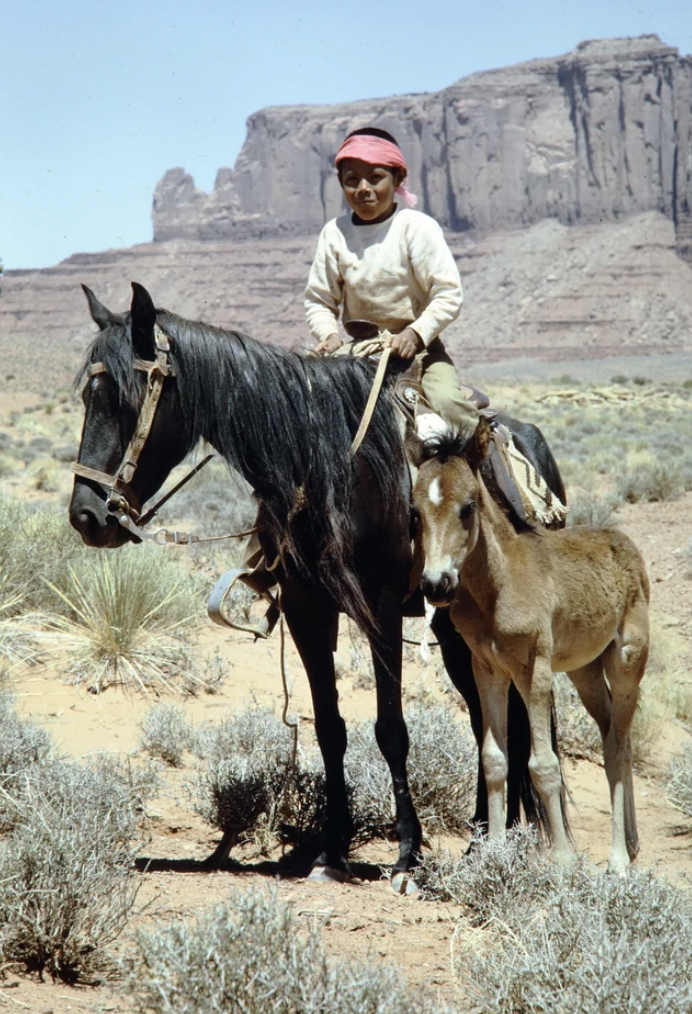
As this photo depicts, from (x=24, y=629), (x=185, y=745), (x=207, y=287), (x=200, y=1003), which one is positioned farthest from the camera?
(x=207, y=287)

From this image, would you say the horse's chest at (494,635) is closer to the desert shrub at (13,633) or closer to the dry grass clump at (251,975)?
the dry grass clump at (251,975)

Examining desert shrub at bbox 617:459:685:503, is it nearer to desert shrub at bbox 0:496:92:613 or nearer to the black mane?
desert shrub at bbox 0:496:92:613

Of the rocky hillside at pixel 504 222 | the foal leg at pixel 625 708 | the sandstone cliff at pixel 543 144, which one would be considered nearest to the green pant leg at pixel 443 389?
the foal leg at pixel 625 708

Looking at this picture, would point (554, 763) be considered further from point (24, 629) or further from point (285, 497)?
point (24, 629)

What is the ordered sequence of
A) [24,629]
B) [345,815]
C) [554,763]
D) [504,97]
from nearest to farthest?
[554,763] → [345,815] → [24,629] → [504,97]

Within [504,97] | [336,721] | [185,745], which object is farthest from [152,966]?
[504,97]

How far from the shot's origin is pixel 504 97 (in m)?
126

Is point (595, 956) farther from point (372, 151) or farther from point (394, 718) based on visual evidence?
point (372, 151)

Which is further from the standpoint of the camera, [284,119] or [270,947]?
[284,119]

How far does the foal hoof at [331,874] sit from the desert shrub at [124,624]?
10.5 ft

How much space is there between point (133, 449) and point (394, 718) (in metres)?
1.60

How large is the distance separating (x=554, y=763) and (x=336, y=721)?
1054mm

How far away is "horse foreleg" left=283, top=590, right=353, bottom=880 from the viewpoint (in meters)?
4.60

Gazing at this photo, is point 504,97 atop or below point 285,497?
atop
